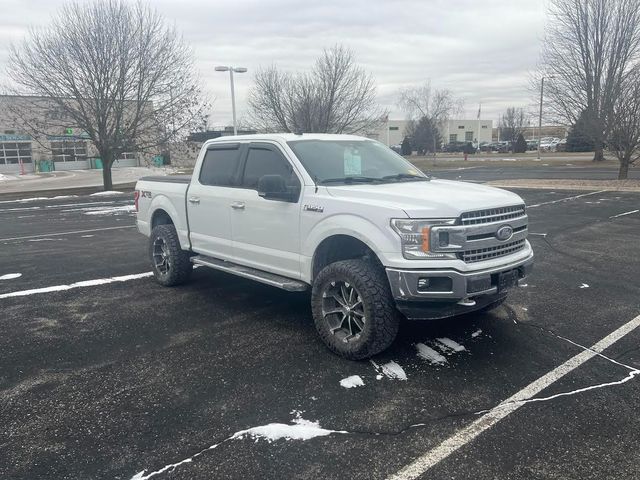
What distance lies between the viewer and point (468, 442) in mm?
3184

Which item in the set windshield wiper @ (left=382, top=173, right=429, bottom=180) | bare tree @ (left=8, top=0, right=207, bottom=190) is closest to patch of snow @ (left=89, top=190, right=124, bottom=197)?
bare tree @ (left=8, top=0, right=207, bottom=190)

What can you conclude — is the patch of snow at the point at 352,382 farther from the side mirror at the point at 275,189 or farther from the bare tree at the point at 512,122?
the bare tree at the point at 512,122

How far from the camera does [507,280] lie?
4414mm

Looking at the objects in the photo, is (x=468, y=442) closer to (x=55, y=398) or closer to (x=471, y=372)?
(x=471, y=372)

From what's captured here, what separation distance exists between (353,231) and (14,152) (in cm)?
5370

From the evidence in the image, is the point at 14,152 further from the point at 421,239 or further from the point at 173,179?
the point at 421,239

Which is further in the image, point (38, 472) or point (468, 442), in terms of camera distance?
point (468, 442)

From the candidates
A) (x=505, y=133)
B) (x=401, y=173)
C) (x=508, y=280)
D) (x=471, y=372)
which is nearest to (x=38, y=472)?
(x=471, y=372)

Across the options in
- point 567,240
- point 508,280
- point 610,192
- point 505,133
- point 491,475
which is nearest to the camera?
point 491,475

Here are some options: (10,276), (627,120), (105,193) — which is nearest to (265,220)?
(10,276)

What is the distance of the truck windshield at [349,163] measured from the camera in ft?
16.9

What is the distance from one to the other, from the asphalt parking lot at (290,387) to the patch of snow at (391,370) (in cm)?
2

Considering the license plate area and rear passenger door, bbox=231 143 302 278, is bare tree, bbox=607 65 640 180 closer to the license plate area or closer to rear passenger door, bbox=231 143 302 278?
the license plate area

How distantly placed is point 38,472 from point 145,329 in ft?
7.83
